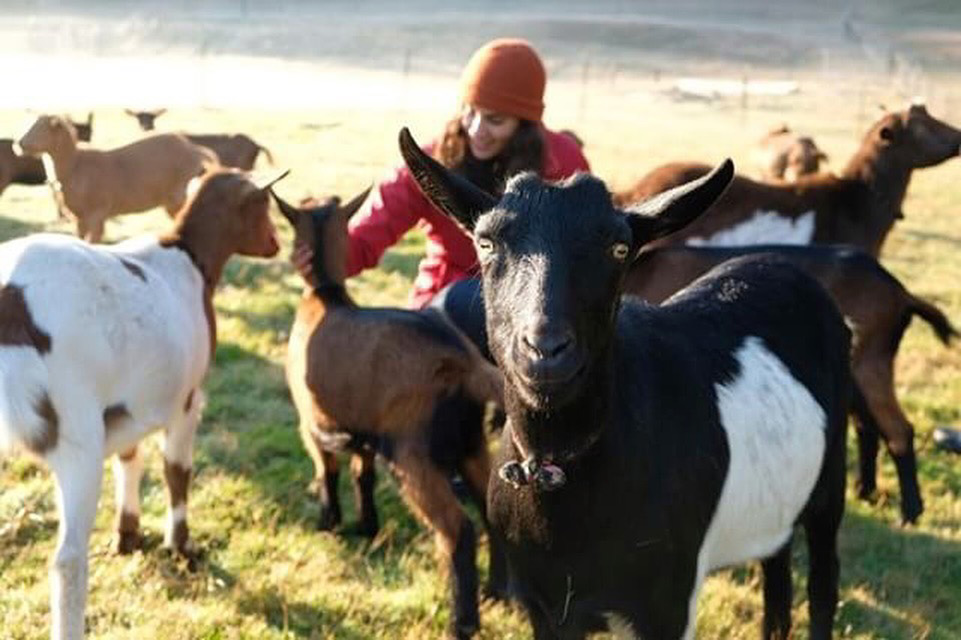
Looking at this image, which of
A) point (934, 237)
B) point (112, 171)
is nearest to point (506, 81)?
point (112, 171)

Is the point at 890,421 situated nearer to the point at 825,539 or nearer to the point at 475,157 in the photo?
the point at 825,539

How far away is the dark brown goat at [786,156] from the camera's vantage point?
1223 centimetres

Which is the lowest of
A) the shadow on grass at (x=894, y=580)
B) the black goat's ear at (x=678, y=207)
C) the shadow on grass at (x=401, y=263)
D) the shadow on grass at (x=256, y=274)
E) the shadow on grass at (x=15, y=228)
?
the shadow on grass at (x=15, y=228)

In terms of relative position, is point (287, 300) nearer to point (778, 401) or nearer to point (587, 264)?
point (778, 401)

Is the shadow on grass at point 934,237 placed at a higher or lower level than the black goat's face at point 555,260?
lower

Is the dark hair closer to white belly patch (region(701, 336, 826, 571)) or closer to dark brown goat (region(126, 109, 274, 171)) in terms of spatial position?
white belly patch (region(701, 336, 826, 571))

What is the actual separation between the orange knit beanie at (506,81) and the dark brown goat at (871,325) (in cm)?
99

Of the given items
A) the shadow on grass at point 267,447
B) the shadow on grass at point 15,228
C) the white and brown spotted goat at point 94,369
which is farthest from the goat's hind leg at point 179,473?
the shadow on grass at point 15,228

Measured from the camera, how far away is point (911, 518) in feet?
17.6

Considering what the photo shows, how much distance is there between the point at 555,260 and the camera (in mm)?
2539

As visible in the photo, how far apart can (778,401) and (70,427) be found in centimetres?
217

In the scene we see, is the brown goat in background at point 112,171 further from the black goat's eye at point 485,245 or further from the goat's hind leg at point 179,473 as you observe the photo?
the black goat's eye at point 485,245

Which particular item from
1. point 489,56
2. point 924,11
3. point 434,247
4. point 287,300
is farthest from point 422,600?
point 924,11

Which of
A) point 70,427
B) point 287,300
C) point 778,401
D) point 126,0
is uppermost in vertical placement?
point 778,401
